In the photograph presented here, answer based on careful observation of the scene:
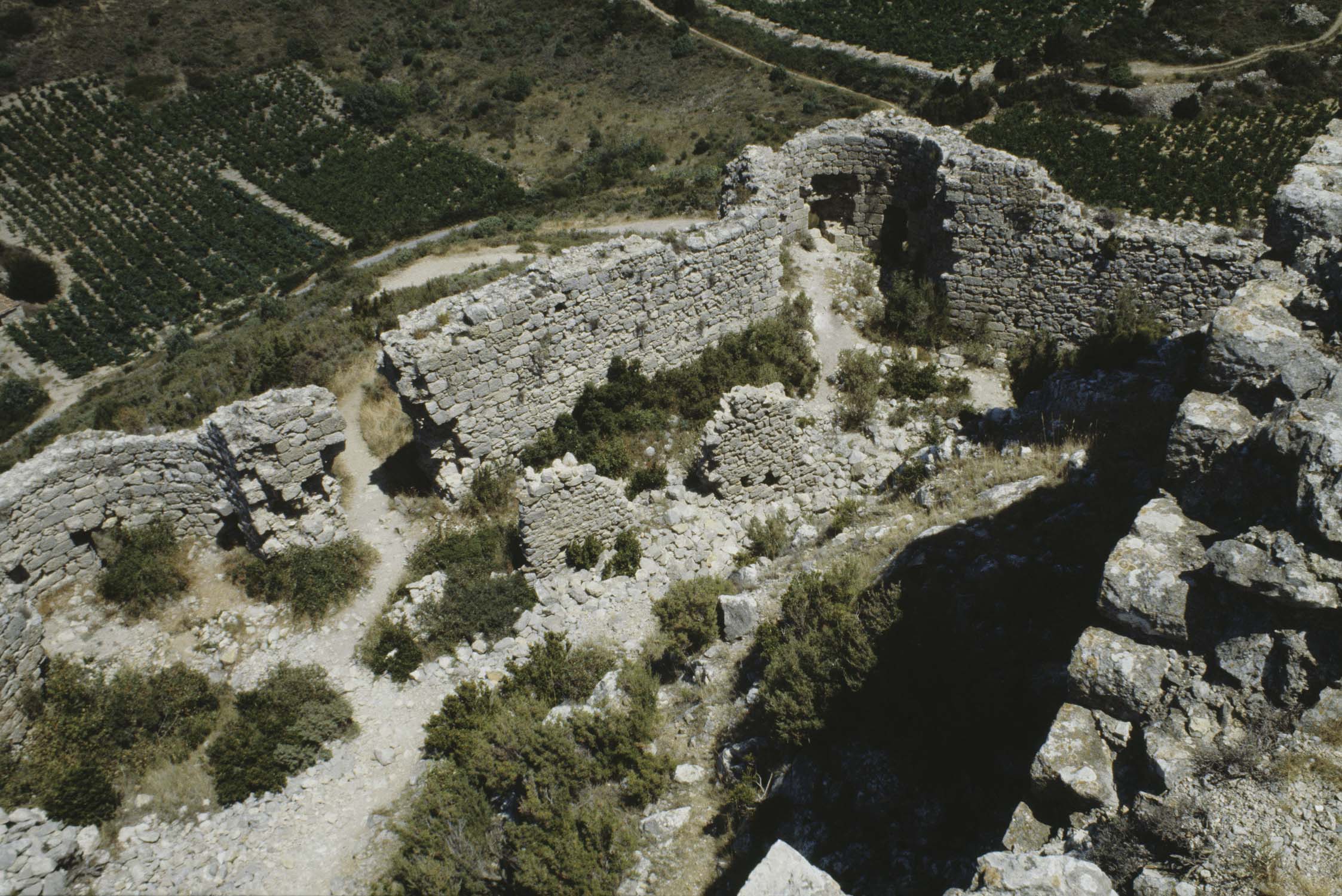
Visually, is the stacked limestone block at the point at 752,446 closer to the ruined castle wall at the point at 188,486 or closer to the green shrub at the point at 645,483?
the green shrub at the point at 645,483

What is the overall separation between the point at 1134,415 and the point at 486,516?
10096 mm

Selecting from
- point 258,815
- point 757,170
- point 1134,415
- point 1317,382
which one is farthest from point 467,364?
point 1317,382

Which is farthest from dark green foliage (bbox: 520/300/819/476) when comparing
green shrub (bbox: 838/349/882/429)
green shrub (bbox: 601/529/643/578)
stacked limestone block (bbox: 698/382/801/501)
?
stacked limestone block (bbox: 698/382/801/501)

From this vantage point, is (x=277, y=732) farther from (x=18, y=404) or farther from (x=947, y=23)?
(x=947, y=23)

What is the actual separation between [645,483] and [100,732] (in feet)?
27.7

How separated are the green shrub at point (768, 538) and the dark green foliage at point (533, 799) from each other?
2.97 m

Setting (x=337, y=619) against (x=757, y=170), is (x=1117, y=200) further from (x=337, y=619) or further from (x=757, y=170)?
(x=337, y=619)

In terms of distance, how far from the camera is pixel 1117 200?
35844 millimetres

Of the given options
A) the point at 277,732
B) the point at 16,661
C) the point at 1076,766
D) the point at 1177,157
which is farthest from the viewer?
the point at 1177,157

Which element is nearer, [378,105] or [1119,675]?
[1119,675]

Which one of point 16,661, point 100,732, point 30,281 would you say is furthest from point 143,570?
point 30,281

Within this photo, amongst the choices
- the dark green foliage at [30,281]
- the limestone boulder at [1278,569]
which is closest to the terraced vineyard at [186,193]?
the dark green foliage at [30,281]

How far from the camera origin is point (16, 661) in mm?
10766

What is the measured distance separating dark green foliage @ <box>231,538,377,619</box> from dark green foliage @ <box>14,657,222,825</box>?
64.6 inches
